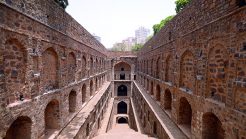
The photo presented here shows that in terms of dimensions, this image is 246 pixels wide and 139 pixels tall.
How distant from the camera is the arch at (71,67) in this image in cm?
989

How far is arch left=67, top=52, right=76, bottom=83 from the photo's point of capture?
989 cm

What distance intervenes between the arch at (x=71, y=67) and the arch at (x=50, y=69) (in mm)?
1501

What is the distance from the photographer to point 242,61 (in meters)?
4.51

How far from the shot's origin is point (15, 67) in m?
5.52

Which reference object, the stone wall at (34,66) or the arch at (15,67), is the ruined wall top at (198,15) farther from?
the arch at (15,67)

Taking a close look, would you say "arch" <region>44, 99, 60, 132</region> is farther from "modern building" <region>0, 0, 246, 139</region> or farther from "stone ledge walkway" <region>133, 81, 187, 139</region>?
"stone ledge walkway" <region>133, 81, 187, 139</region>

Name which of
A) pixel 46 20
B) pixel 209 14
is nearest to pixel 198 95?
pixel 209 14

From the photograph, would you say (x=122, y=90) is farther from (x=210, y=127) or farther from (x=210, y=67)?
(x=210, y=67)

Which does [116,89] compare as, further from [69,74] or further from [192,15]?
[192,15]

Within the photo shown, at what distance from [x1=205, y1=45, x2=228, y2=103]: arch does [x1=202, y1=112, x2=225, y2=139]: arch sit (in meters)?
0.85

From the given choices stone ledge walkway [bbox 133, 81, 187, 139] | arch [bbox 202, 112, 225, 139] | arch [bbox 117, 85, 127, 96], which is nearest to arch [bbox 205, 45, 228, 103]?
arch [bbox 202, 112, 225, 139]

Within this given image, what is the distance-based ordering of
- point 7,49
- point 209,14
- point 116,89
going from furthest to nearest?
point 116,89
point 209,14
point 7,49

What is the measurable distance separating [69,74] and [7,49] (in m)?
4.86

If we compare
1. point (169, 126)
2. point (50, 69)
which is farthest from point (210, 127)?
point (50, 69)
